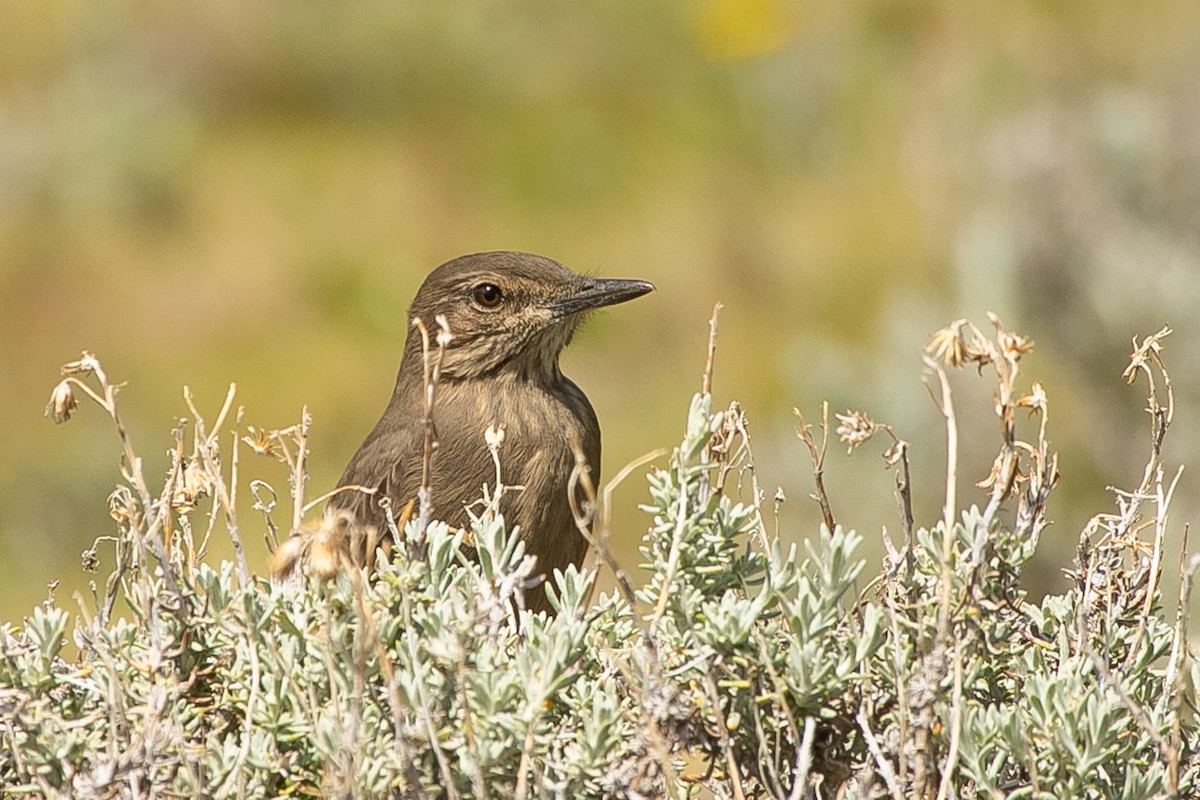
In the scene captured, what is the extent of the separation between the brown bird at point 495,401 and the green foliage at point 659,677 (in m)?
1.69

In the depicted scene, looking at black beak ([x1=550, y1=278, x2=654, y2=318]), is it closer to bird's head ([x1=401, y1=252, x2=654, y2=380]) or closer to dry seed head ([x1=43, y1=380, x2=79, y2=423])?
bird's head ([x1=401, y1=252, x2=654, y2=380])

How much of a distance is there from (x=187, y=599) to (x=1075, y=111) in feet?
24.8

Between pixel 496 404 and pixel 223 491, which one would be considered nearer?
pixel 223 491

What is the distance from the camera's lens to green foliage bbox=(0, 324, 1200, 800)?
2.84 metres

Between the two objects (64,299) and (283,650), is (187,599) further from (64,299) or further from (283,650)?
(64,299)

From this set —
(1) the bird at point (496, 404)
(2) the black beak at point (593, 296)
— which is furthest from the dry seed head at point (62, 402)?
(2) the black beak at point (593, 296)

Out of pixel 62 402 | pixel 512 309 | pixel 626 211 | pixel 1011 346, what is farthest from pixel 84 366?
pixel 626 211

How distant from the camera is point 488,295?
564cm

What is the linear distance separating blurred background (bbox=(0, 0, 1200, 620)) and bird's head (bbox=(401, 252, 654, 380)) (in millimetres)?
1915

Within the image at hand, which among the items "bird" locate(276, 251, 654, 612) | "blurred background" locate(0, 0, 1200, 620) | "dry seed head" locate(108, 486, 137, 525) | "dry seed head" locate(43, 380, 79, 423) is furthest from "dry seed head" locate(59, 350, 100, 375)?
"blurred background" locate(0, 0, 1200, 620)

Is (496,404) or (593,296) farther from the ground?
(593,296)

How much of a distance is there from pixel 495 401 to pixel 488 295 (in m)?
0.41

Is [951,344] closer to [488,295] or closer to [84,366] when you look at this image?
[84,366]

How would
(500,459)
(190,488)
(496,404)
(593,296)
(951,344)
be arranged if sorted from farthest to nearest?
(593,296) → (496,404) → (500,459) → (190,488) → (951,344)
